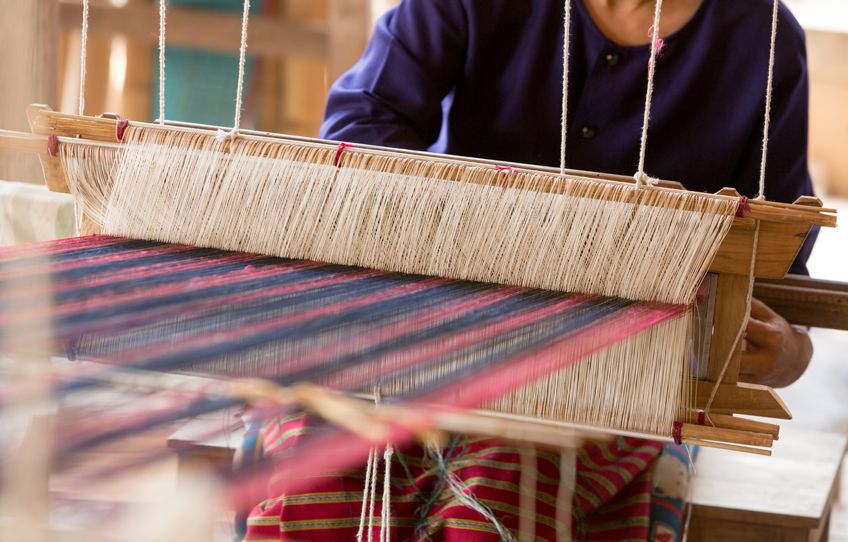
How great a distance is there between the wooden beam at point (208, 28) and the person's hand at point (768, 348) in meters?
1.87

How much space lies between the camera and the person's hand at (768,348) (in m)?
1.09

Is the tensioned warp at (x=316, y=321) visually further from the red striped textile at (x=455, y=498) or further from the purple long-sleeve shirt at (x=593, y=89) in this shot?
the purple long-sleeve shirt at (x=593, y=89)

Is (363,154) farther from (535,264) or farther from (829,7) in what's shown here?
(829,7)

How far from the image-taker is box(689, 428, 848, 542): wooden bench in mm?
1262

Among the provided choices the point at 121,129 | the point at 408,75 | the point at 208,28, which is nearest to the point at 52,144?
the point at 121,129

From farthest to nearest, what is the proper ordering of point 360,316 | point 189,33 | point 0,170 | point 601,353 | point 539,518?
point 189,33, point 0,170, point 539,518, point 601,353, point 360,316

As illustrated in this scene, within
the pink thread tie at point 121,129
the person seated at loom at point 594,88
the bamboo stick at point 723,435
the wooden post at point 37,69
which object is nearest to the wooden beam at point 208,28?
the wooden post at point 37,69

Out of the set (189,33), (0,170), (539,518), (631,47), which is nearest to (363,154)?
(539,518)

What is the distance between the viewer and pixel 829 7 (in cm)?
415

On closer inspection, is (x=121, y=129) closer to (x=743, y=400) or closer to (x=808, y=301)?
(x=743, y=400)

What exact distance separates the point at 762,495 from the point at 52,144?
4.07 ft

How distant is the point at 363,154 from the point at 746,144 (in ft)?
2.71

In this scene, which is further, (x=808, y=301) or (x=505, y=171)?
(x=808, y=301)

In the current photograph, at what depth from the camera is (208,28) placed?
2619mm
